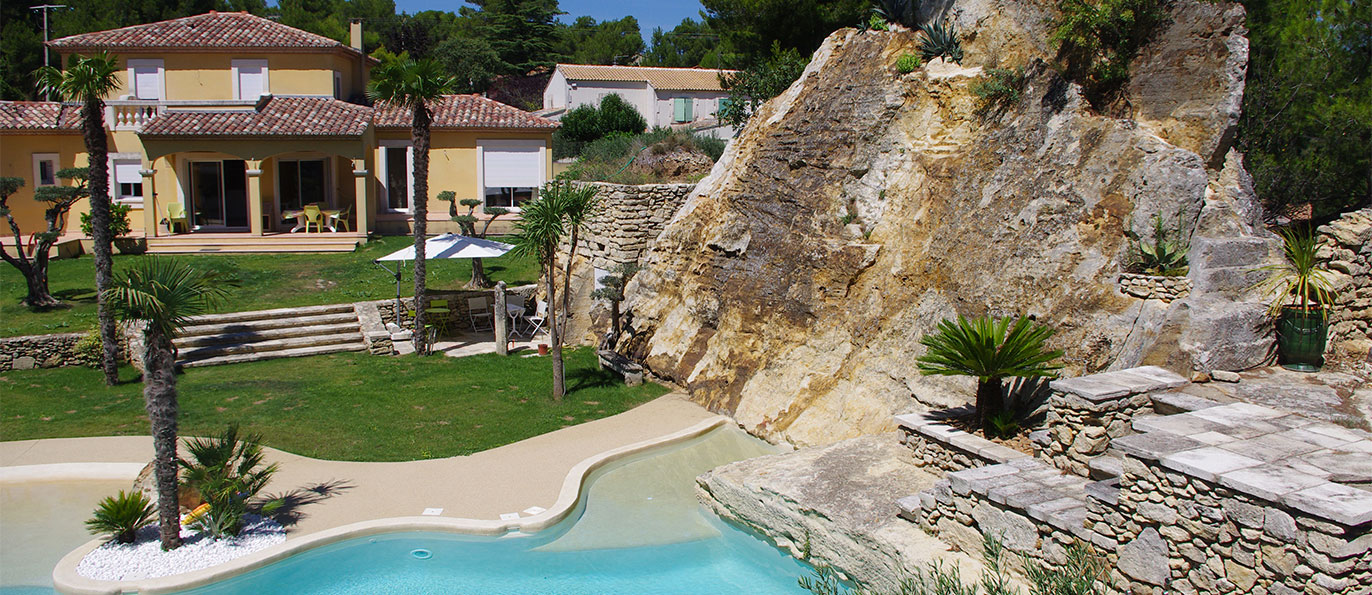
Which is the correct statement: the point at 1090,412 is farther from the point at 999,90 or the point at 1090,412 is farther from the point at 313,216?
the point at 313,216

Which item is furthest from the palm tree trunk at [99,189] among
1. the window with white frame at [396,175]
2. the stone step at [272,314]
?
the window with white frame at [396,175]

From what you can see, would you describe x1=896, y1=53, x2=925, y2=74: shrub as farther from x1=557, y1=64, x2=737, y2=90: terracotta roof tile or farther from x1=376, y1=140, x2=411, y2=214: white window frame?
x1=557, y1=64, x2=737, y2=90: terracotta roof tile

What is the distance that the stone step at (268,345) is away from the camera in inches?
701

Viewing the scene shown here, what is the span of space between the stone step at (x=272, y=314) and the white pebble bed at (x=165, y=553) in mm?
9396

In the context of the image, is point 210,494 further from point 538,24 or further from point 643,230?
point 538,24

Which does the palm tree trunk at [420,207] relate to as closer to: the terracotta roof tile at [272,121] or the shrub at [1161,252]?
the terracotta roof tile at [272,121]

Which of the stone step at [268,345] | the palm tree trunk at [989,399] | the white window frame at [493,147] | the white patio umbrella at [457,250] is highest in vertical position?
the white window frame at [493,147]

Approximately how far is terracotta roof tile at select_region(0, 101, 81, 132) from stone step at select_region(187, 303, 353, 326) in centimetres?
1408

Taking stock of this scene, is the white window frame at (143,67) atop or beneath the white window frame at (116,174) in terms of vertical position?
atop

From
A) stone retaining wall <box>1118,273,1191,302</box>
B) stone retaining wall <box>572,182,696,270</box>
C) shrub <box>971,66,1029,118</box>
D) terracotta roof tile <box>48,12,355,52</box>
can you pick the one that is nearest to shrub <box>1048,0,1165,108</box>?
shrub <box>971,66,1029,118</box>

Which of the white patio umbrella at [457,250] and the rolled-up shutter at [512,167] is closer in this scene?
the white patio umbrella at [457,250]

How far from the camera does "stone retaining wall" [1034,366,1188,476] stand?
948cm

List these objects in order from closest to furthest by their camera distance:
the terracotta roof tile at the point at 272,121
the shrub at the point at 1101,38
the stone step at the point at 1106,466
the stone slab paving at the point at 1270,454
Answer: the stone slab paving at the point at 1270,454
the stone step at the point at 1106,466
the shrub at the point at 1101,38
the terracotta roof tile at the point at 272,121

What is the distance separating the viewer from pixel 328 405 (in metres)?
15.1
